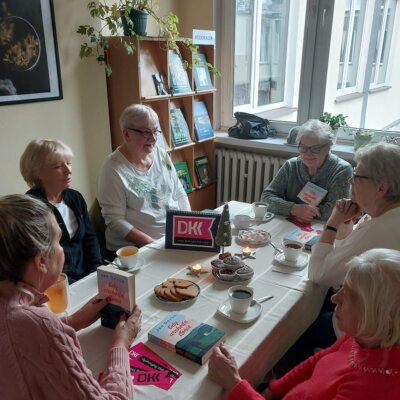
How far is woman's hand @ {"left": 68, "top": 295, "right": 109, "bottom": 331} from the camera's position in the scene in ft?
3.92

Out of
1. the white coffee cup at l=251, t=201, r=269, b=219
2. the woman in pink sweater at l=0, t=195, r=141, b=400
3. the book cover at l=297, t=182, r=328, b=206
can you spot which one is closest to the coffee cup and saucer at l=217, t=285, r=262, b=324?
Answer: the woman in pink sweater at l=0, t=195, r=141, b=400

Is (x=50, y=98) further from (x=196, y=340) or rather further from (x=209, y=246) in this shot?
(x=196, y=340)

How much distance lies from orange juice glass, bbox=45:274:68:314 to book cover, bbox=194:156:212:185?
2.38 metres

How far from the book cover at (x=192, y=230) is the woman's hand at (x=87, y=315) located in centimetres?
57

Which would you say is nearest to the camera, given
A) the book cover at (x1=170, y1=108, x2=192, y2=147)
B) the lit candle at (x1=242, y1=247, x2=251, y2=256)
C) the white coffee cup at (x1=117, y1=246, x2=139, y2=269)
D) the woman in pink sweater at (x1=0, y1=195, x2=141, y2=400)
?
the woman in pink sweater at (x1=0, y1=195, x2=141, y2=400)

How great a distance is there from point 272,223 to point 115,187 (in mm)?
886

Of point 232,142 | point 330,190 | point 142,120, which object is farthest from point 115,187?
point 232,142

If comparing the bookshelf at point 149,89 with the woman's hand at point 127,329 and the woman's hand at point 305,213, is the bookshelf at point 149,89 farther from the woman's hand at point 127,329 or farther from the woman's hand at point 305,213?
the woman's hand at point 127,329

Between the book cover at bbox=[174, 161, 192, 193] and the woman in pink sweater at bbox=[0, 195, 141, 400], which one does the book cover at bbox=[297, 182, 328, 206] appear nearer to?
the book cover at bbox=[174, 161, 192, 193]

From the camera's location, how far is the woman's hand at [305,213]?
2051 millimetres

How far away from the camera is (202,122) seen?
3.47 m

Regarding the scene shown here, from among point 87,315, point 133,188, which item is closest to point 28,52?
point 133,188

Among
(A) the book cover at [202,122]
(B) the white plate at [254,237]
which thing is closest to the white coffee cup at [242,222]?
(B) the white plate at [254,237]

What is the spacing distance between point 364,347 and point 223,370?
0.36 metres
